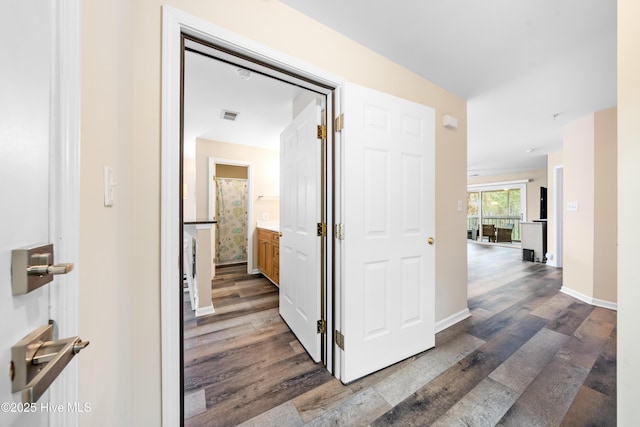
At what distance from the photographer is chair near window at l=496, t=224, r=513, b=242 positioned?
7441 millimetres

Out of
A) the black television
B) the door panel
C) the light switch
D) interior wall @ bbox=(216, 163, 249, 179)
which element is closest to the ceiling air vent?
interior wall @ bbox=(216, 163, 249, 179)

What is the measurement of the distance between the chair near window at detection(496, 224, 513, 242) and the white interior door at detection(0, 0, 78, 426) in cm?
978

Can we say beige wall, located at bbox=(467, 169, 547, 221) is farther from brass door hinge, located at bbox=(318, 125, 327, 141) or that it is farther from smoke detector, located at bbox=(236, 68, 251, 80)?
smoke detector, located at bbox=(236, 68, 251, 80)

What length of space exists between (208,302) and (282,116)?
248 cm

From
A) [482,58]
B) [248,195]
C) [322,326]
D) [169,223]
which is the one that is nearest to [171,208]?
[169,223]

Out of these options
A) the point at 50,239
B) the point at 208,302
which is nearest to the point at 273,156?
the point at 208,302

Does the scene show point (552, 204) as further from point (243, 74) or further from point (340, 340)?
point (243, 74)

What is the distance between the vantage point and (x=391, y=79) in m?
1.84

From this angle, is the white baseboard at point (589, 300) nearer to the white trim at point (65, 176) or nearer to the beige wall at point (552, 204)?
the beige wall at point (552, 204)

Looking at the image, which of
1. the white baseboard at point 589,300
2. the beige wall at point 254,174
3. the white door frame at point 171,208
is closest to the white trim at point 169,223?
the white door frame at point 171,208

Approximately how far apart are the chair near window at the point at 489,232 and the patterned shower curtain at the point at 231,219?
8.24 m

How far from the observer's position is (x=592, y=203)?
2.90 meters

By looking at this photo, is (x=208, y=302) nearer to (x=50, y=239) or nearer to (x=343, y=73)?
(x=50, y=239)

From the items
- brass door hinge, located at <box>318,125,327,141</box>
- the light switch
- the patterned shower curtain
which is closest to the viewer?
the light switch
